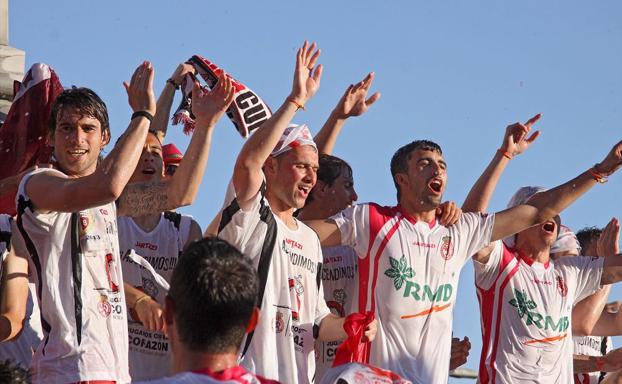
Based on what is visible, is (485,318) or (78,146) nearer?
(78,146)

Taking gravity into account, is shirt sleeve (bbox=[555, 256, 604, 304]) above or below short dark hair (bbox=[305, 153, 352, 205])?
below

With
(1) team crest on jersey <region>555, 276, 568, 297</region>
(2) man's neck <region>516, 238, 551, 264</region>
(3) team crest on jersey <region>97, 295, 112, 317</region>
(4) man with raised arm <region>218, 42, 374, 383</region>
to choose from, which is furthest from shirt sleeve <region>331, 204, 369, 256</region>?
(3) team crest on jersey <region>97, 295, 112, 317</region>

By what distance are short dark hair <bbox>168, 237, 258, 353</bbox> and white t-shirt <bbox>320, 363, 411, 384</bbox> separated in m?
1.37

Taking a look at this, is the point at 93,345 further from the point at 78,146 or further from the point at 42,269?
the point at 78,146

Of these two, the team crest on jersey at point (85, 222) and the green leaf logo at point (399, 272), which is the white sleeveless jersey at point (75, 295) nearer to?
the team crest on jersey at point (85, 222)

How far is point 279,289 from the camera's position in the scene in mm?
8055

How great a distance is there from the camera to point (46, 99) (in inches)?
346

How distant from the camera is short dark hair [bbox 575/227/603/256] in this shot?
12.7 metres

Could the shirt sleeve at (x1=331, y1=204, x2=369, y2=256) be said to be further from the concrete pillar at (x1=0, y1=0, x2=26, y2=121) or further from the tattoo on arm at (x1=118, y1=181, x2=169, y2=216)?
the concrete pillar at (x1=0, y1=0, x2=26, y2=121)

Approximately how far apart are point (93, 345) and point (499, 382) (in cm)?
419

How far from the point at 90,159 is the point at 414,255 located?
2750mm

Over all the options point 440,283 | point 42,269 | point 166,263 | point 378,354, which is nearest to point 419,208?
point 440,283

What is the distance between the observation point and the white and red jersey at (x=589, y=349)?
12.6 m

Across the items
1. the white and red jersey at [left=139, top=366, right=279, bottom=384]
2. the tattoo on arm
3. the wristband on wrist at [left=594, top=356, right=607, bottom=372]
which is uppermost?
the tattoo on arm
